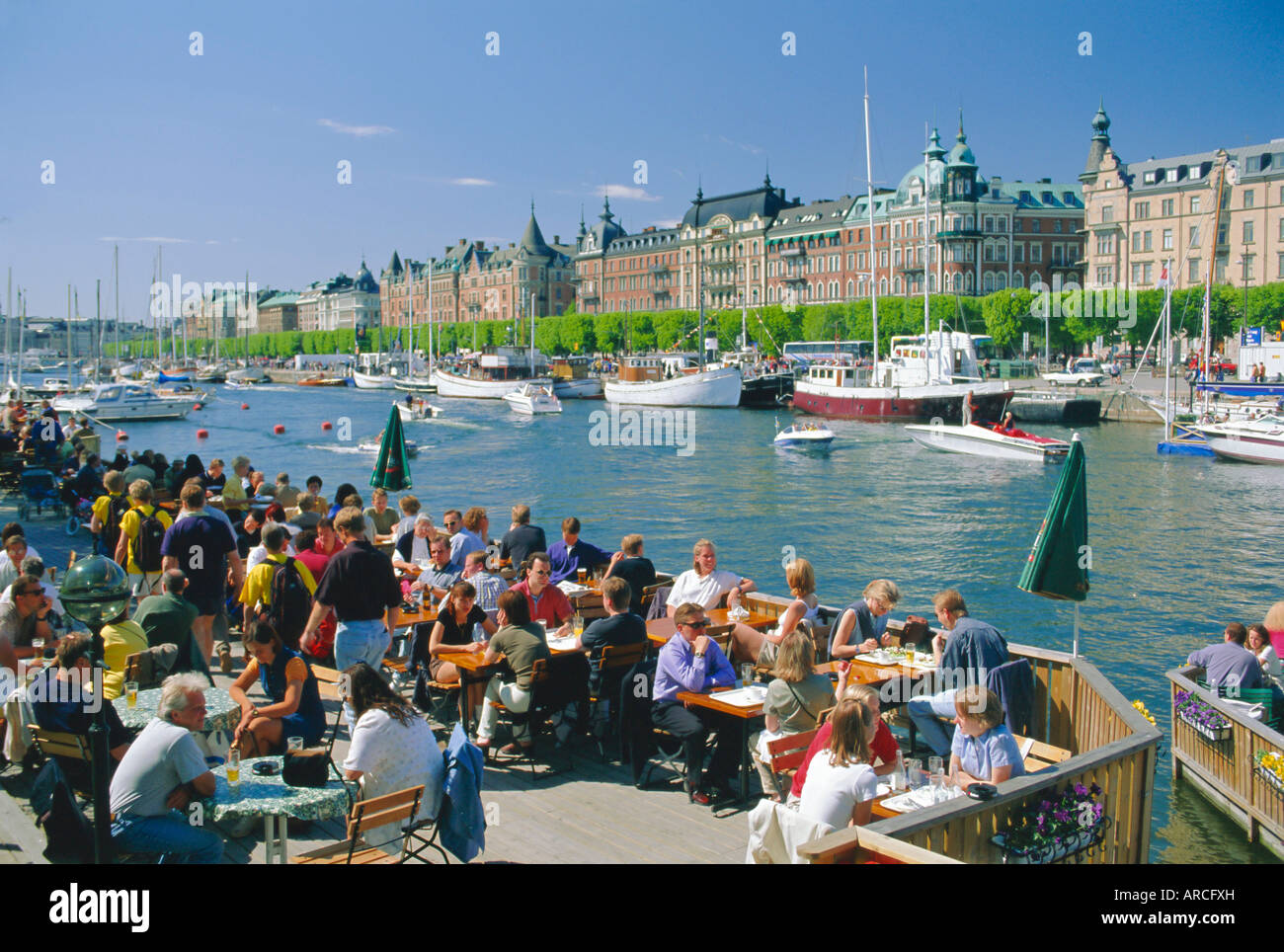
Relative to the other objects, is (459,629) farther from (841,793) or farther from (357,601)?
(841,793)

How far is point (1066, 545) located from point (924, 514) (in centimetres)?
2133

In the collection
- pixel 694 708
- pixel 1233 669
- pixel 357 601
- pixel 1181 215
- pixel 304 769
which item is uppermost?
pixel 1181 215

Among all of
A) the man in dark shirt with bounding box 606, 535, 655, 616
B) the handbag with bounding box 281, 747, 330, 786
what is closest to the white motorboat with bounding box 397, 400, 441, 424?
the man in dark shirt with bounding box 606, 535, 655, 616

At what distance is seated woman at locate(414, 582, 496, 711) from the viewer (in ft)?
24.6

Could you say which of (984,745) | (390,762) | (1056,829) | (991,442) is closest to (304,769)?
(390,762)

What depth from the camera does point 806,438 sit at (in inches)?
1725

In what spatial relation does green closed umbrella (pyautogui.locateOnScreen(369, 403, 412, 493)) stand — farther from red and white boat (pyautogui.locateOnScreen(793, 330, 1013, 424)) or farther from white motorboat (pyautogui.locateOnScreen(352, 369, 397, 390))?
white motorboat (pyautogui.locateOnScreen(352, 369, 397, 390))

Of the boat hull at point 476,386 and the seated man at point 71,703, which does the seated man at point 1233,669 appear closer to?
the seated man at point 71,703

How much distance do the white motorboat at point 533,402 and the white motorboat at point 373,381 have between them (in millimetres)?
35750

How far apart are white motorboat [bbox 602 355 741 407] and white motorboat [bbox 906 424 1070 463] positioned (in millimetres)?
27164

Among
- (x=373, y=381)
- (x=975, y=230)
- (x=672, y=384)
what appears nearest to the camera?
(x=672, y=384)

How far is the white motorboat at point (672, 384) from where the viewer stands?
71562 mm
